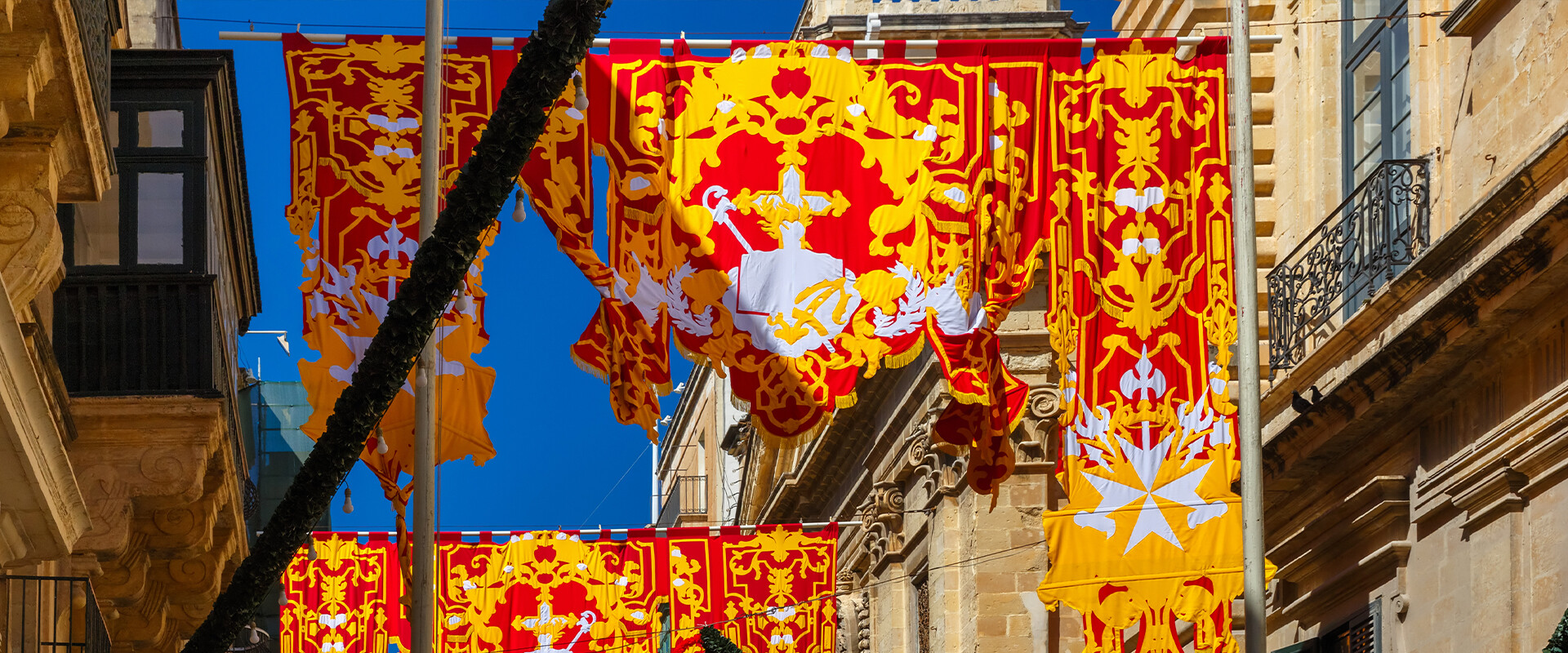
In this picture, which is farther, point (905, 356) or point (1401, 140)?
point (1401, 140)

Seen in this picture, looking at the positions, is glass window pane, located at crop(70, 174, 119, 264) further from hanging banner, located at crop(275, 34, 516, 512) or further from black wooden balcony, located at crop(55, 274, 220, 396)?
hanging banner, located at crop(275, 34, 516, 512)

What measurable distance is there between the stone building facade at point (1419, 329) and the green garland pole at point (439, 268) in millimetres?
5686

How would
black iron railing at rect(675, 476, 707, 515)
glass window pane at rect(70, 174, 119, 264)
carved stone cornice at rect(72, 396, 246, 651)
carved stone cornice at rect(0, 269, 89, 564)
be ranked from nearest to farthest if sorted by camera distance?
carved stone cornice at rect(0, 269, 89, 564)
carved stone cornice at rect(72, 396, 246, 651)
glass window pane at rect(70, 174, 119, 264)
black iron railing at rect(675, 476, 707, 515)

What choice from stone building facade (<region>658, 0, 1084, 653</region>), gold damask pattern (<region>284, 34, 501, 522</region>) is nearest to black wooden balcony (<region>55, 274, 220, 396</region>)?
gold damask pattern (<region>284, 34, 501, 522</region>)

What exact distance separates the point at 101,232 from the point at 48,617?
221 centimetres

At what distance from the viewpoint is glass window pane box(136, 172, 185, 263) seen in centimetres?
1291

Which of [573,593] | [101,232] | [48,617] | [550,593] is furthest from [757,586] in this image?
[101,232]

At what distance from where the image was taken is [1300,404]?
535 inches

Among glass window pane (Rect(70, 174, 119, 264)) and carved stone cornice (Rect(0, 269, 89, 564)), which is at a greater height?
glass window pane (Rect(70, 174, 119, 264))

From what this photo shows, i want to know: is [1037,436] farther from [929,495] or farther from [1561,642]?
[1561,642]

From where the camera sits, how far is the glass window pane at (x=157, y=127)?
13125 millimetres

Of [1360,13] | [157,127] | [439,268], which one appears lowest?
[439,268]

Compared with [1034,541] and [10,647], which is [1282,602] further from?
[10,647]

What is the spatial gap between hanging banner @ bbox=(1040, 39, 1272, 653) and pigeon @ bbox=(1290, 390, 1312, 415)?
4.80 ft
